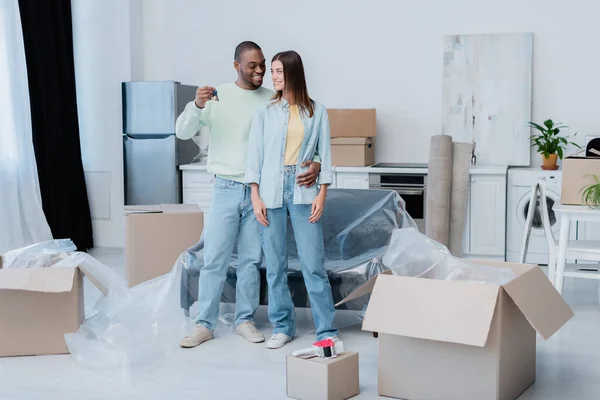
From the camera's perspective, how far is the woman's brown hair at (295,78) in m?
3.53

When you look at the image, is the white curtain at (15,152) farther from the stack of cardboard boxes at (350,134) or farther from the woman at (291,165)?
the woman at (291,165)

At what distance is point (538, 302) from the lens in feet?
9.86

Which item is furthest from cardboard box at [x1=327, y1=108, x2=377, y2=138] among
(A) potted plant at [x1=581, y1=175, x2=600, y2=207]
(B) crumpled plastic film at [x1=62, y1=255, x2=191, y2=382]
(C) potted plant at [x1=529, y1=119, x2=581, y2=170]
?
(B) crumpled plastic film at [x1=62, y1=255, x2=191, y2=382]

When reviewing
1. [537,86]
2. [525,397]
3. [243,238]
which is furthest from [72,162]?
[525,397]

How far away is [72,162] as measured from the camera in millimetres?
6852

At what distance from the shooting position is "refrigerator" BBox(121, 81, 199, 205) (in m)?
6.67

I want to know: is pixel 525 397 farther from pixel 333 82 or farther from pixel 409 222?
pixel 333 82

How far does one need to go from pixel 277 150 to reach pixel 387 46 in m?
3.45

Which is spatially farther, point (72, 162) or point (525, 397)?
point (72, 162)

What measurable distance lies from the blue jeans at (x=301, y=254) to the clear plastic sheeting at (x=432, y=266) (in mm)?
426

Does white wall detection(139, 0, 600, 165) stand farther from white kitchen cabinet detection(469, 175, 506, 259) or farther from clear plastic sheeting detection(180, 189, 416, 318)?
clear plastic sheeting detection(180, 189, 416, 318)

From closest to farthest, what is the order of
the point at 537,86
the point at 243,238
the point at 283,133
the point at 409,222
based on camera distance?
the point at 283,133 → the point at 243,238 → the point at 409,222 → the point at 537,86

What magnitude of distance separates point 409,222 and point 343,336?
84 cm

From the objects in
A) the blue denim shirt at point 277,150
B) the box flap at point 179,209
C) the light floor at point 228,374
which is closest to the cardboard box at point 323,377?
the light floor at point 228,374
